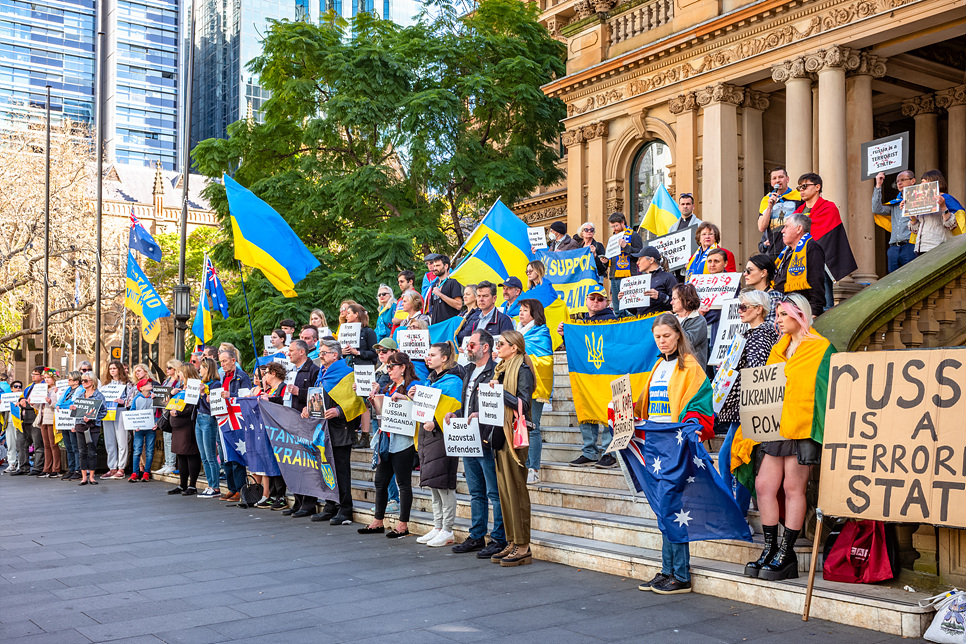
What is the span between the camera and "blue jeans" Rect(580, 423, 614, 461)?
36.0 feet

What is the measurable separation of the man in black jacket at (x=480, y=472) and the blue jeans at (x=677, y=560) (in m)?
2.12

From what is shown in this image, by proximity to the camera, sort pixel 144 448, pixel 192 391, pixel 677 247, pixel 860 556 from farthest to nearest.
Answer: pixel 144 448 < pixel 192 391 < pixel 677 247 < pixel 860 556

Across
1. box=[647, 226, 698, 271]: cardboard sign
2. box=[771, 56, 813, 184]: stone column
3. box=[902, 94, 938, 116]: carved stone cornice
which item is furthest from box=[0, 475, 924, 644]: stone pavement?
box=[902, 94, 938, 116]: carved stone cornice

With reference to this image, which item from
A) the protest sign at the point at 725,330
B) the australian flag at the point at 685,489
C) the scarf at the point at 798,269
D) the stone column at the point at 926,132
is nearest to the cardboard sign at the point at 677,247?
the protest sign at the point at 725,330

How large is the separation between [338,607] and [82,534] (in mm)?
5634

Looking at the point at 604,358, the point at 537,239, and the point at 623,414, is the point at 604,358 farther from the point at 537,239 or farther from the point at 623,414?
the point at 537,239

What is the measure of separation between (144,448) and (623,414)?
43.9 ft

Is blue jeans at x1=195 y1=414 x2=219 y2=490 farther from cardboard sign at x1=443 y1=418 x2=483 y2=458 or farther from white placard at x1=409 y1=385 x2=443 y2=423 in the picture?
cardboard sign at x1=443 y1=418 x2=483 y2=458

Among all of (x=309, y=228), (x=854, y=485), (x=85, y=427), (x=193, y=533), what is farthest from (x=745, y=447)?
(x=309, y=228)

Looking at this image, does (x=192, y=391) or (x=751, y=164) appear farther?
(x=751, y=164)

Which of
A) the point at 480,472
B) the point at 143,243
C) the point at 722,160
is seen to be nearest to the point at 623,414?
the point at 480,472

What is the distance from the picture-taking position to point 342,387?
1166cm

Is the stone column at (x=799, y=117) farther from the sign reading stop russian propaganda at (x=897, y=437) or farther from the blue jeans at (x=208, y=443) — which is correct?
the sign reading stop russian propaganda at (x=897, y=437)

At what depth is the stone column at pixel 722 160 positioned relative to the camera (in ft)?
70.1
